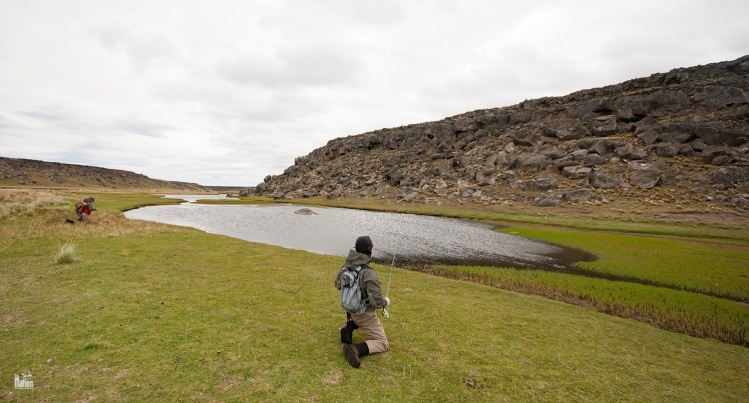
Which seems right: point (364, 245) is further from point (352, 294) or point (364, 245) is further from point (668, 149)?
point (668, 149)

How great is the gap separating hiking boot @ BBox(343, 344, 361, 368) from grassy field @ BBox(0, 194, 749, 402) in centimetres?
22

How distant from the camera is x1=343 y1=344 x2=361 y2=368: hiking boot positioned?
832cm

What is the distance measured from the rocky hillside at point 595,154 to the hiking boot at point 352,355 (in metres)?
80.9

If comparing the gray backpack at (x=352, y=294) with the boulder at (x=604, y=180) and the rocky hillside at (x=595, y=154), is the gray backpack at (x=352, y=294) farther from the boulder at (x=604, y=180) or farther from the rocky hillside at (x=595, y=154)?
the boulder at (x=604, y=180)

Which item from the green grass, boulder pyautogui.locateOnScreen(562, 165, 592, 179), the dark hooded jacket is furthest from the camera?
boulder pyautogui.locateOnScreen(562, 165, 592, 179)

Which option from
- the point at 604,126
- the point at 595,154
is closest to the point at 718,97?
the point at 604,126

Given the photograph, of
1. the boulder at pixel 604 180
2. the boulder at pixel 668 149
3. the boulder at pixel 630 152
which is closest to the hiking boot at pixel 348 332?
the boulder at pixel 604 180

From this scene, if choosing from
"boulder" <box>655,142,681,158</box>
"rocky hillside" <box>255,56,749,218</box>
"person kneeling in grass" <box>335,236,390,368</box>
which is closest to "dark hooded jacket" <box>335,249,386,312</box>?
"person kneeling in grass" <box>335,236,390,368</box>

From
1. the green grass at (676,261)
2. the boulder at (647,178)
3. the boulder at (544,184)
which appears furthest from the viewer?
the boulder at (544,184)

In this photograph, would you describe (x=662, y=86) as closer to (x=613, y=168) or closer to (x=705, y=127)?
(x=705, y=127)

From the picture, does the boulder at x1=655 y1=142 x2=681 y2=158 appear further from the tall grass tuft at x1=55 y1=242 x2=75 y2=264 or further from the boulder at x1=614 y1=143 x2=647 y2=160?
the tall grass tuft at x1=55 y1=242 x2=75 y2=264

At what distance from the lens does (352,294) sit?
861cm

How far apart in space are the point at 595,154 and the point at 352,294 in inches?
4286

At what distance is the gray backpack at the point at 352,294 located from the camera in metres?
8.59
